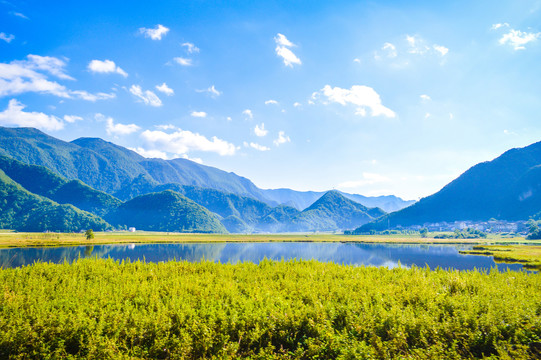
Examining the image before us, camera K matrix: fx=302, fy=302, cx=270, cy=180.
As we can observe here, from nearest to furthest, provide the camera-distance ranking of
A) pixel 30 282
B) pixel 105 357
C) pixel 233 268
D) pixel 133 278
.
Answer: pixel 105 357 < pixel 30 282 < pixel 133 278 < pixel 233 268

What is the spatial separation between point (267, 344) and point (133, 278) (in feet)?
27.4

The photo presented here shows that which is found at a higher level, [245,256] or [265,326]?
[265,326]

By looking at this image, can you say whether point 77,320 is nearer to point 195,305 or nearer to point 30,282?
point 195,305

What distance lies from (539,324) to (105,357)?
12.2m

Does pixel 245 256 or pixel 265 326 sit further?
pixel 245 256

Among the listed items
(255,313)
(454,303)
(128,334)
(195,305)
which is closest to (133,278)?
(195,305)

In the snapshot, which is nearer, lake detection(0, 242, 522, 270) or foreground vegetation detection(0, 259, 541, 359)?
foreground vegetation detection(0, 259, 541, 359)

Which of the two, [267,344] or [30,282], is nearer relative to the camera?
[267,344]

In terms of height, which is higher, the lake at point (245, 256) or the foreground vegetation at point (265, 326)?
the foreground vegetation at point (265, 326)

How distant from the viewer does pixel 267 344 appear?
363 inches

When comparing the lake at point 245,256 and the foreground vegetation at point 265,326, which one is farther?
the lake at point 245,256

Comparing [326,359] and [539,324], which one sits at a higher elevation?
[539,324]

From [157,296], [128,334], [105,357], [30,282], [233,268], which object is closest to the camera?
[105,357]

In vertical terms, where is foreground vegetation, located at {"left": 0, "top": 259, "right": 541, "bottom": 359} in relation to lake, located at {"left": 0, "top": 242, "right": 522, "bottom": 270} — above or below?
above
